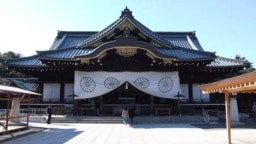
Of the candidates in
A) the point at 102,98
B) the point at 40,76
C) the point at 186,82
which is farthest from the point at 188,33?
the point at 40,76

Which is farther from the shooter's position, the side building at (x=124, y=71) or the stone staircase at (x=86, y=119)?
the side building at (x=124, y=71)

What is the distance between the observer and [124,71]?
2156cm

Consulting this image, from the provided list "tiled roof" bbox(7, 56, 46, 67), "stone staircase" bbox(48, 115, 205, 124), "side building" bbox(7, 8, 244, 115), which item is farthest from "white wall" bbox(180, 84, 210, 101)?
"tiled roof" bbox(7, 56, 46, 67)

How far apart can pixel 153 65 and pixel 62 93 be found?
7798 mm

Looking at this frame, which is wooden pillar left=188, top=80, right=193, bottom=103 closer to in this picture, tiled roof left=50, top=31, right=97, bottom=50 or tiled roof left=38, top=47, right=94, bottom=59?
tiled roof left=38, top=47, right=94, bottom=59

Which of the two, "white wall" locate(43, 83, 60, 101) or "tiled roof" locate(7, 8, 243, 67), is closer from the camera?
"tiled roof" locate(7, 8, 243, 67)

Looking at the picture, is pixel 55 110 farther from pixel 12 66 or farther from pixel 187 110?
pixel 187 110

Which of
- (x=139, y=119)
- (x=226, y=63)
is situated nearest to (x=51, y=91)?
(x=139, y=119)

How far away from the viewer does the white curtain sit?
70.1ft

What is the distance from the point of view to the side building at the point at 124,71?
2095 centimetres

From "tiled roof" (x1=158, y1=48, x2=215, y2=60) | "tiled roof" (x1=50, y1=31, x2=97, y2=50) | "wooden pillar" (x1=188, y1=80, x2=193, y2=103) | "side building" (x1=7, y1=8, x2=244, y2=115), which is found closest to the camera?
"side building" (x1=7, y1=8, x2=244, y2=115)

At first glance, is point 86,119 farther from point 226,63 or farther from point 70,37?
point 70,37

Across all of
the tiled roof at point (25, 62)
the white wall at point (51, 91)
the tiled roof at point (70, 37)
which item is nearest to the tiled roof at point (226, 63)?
the white wall at point (51, 91)

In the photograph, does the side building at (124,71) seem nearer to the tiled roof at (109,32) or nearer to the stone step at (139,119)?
the tiled roof at (109,32)
